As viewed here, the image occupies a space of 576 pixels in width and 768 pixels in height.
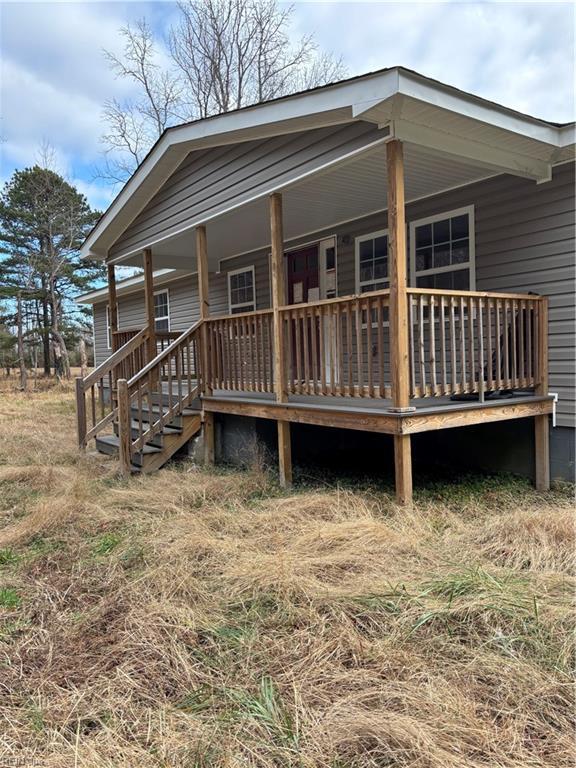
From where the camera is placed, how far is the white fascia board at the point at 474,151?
443 cm

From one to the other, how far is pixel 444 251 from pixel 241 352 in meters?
2.76

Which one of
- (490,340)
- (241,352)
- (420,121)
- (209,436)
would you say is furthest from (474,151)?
(209,436)

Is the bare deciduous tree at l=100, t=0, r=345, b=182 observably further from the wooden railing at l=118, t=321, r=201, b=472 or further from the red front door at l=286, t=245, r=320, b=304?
the wooden railing at l=118, t=321, r=201, b=472

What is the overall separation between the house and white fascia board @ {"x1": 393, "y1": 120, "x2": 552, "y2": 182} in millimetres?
17

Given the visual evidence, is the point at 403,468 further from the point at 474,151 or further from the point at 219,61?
the point at 219,61

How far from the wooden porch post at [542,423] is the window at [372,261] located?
2344 mm

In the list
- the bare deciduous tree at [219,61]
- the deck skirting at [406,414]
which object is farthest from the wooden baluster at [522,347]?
the bare deciduous tree at [219,61]

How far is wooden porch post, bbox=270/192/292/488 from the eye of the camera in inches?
224

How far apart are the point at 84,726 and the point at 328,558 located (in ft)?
5.72

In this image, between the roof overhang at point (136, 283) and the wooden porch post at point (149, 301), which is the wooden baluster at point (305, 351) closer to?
the wooden porch post at point (149, 301)

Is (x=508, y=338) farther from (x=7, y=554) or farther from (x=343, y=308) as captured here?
(x=7, y=554)

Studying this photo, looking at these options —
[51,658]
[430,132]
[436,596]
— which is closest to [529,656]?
[436,596]

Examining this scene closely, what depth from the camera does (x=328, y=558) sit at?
3.48 meters

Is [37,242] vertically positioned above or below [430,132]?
above
